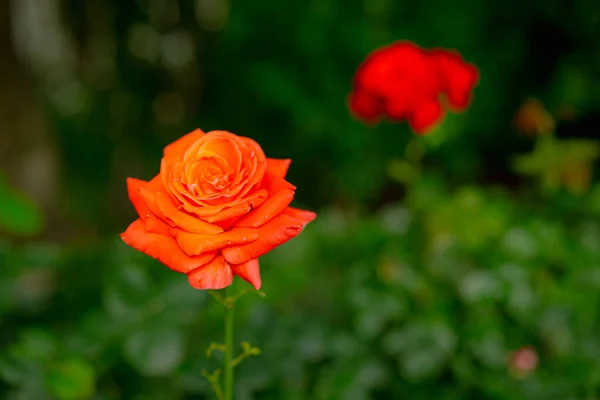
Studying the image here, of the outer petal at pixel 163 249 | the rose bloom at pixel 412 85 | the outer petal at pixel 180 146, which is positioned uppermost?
the rose bloom at pixel 412 85

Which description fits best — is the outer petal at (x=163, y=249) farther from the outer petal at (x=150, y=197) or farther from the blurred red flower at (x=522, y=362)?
the blurred red flower at (x=522, y=362)

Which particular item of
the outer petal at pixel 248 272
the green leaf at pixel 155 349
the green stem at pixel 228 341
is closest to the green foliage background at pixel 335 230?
the green leaf at pixel 155 349

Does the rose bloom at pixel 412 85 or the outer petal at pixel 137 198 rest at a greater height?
the rose bloom at pixel 412 85

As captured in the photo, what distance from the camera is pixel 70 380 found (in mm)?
949

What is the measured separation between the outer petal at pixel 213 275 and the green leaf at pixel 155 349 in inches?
15.2

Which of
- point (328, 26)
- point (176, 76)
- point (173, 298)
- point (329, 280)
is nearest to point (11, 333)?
point (173, 298)

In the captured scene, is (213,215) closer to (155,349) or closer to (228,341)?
(228,341)

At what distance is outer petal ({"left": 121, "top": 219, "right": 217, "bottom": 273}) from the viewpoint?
57 centimetres

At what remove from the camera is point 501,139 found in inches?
111

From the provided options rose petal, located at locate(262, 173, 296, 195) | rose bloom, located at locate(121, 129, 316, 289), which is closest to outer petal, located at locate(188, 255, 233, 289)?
rose bloom, located at locate(121, 129, 316, 289)

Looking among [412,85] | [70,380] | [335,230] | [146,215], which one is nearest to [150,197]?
[146,215]

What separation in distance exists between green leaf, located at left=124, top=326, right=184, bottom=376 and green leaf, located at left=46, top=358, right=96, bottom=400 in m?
0.11

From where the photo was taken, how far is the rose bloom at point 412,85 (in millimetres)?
1140

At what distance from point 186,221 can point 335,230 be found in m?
1.00
